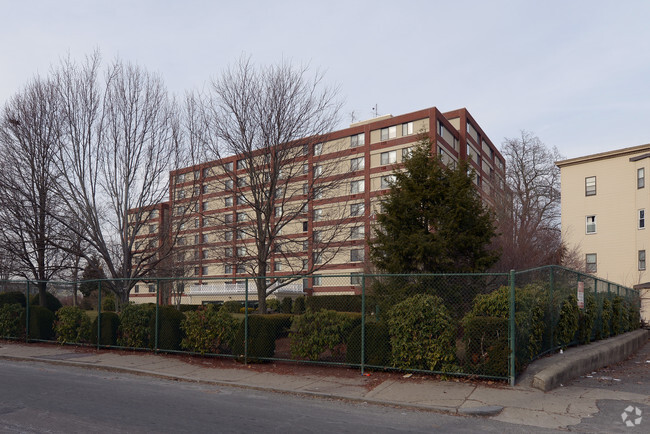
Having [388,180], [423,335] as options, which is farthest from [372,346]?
[388,180]

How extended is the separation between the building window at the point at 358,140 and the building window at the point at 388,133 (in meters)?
2.27

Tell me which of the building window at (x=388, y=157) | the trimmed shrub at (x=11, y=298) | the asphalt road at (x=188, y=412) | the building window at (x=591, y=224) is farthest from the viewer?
the building window at (x=388, y=157)

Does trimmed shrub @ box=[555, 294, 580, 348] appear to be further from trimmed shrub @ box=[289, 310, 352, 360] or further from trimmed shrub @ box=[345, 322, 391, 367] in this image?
trimmed shrub @ box=[289, 310, 352, 360]

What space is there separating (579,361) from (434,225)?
5144 millimetres

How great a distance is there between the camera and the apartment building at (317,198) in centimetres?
1822

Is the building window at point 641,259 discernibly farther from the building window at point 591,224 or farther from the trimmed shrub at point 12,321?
the trimmed shrub at point 12,321

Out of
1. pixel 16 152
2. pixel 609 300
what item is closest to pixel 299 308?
pixel 609 300

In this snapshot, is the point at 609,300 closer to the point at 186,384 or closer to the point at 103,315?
the point at 186,384

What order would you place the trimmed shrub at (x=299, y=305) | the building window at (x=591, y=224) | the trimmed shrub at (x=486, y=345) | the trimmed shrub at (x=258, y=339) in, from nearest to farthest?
the trimmed shrub at (x=486, y=345)
the trimmed shrub at (x=258, y=339)
the trimmed shrub at (x=299, y=305)
the building window at (x=591, y=224)

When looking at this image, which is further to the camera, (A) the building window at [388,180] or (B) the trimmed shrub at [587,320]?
(A) the building window at [388,180]

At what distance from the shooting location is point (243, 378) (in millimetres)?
10766

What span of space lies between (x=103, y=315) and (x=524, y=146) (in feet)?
138

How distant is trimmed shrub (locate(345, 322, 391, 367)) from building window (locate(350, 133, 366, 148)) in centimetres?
4819

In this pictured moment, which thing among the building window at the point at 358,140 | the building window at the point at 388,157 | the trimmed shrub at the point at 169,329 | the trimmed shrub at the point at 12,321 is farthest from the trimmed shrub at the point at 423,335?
the building window at the point at 358,140
